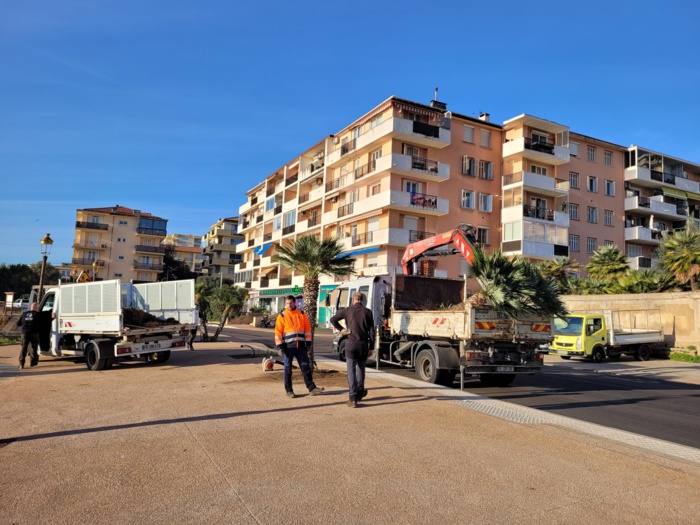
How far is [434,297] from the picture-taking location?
1383cm

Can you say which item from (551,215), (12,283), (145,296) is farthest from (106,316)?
(12,283)

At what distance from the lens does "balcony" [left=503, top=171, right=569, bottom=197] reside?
38656mm

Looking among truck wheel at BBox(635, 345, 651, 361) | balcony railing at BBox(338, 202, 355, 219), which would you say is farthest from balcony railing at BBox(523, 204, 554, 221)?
truck wheel at BBox(635, 345, 651, 361)

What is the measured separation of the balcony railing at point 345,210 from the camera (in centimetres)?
4106

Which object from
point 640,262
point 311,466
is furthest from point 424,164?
point 311,466

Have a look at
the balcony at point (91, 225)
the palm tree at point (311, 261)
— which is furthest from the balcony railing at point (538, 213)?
the balcony at point (91, 225)

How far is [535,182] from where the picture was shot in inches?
1535

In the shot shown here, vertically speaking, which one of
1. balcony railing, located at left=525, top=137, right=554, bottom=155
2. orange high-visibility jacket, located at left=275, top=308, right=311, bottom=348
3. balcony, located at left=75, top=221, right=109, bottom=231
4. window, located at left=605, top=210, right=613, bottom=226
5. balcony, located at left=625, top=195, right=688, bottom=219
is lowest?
orange high-visibility jacket, located at left=275, top=308, right=311, bottom=348

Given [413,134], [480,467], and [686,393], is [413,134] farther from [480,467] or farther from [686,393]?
[480,467]

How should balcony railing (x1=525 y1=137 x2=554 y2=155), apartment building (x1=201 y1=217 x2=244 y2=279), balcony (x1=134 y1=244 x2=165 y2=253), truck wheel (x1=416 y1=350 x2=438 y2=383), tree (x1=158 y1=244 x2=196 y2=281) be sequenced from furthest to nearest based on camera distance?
apartment building (x1=201 y1=217 x2=244 y2=279) → tree (x1=158 y1=244 x2=196 y2=281) → balcony (x1=134 y1=244 x2=165 y2=253) → balcony railing (x1=525 y1=137 x2=554 y2=155) → truck wheel (x1=416 y1=350 x2=438 y2=383)

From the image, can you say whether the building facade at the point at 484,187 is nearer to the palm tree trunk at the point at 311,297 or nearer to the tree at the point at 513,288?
the palm tree trunk at the point at 311,297

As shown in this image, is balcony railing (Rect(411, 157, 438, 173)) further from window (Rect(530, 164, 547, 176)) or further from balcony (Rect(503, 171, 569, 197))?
window (Rect(530, 164, 547, 176))

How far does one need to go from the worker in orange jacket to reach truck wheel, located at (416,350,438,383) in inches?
122

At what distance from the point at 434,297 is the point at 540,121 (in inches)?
1213
